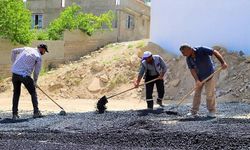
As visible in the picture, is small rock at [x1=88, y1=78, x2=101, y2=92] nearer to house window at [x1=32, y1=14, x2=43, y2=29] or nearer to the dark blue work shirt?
the dark blue work shirt

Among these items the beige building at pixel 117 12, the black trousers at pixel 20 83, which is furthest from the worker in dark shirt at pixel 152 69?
the beige building at pixel 117 12

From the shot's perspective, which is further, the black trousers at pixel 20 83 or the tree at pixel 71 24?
the tree at pixel 71 24

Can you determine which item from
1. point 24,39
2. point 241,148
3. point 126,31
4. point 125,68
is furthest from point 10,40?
point 241,148

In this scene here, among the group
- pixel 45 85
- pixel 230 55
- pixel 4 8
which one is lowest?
pixel 45 85

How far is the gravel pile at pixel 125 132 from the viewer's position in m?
6.58

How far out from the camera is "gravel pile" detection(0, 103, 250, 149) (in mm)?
6582

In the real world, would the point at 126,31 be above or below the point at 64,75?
above

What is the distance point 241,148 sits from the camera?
20.2 feet

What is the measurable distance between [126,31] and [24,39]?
756 cm

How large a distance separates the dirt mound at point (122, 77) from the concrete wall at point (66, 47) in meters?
0.71

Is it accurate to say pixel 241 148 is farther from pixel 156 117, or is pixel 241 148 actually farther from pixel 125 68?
pixel 125 68

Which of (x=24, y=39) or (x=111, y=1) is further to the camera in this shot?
(x=111, y=1)

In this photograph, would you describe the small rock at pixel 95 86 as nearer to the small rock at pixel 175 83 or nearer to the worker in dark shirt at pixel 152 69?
the small rock at pixel 175 83

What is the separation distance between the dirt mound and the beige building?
180 inches
